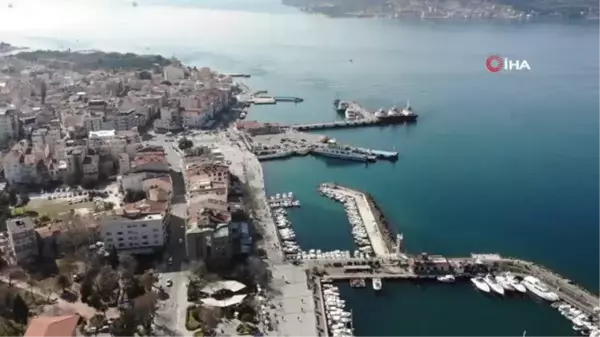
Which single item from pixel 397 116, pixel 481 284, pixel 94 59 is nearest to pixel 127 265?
pixel 481 284

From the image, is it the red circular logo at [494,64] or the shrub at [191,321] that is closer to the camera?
the shrub at [191,321]

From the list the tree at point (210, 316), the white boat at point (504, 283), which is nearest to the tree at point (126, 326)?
the tree at point (210, 316)

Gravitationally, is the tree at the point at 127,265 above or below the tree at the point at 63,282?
A: above

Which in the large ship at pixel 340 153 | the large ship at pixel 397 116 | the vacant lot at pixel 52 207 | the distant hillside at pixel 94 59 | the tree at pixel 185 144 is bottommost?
the vacant lot at pixel 52 207

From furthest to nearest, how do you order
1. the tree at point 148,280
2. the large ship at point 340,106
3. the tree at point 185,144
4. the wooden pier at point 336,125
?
1. the large ship at point 340,106
2. the wooden pier at point 336,125
3. the tree at point 185,144
4. the tree at point 148,280

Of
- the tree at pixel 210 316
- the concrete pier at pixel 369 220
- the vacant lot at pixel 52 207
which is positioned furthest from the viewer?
the vacant lot at pixel 52 207

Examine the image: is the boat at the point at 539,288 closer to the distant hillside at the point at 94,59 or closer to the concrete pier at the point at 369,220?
the concrete pier at the point at 369,220

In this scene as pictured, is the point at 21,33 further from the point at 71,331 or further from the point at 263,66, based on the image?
the point at 71,331
